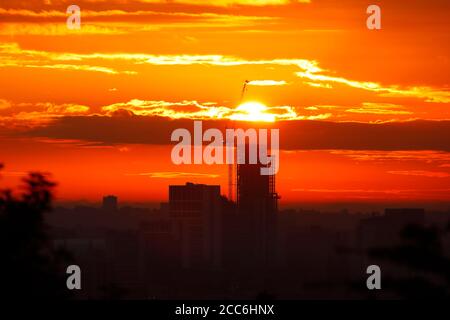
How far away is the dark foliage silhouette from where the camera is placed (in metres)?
28.6

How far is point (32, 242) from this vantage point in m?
29.1

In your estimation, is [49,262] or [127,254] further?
[127,254]

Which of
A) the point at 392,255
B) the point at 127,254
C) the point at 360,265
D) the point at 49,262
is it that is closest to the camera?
the point at 392,255

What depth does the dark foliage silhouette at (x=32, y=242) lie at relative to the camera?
93.9ft

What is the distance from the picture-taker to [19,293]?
27.9 metres
